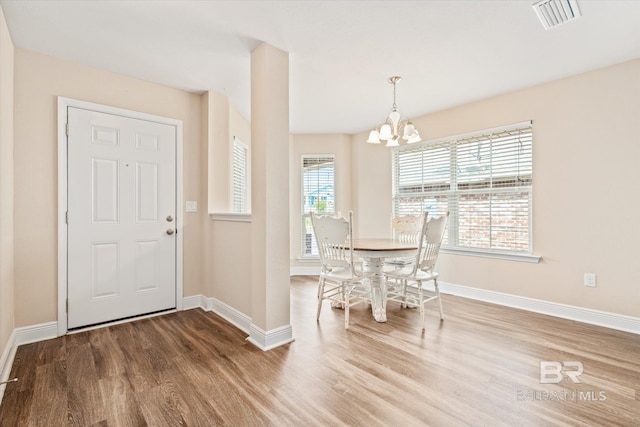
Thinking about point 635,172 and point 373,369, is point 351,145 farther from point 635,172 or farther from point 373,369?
point 373,369

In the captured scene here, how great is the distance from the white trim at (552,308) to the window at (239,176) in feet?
9.86

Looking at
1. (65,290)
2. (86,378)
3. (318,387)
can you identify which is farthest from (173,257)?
(318,387)

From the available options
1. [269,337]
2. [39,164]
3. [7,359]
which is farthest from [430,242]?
[39,164]

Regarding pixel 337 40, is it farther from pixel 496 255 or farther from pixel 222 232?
pixel 496 255

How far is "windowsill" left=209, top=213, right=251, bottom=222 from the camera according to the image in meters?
2.74

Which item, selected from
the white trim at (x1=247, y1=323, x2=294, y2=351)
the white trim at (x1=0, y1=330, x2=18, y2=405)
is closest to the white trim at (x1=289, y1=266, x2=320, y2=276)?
the white trim at (x1=247, y1=323, x2=294, y2=351)

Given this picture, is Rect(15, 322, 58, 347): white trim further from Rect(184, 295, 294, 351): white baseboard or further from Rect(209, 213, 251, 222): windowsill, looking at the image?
Rect(209, 213, 251, 222): windowsill

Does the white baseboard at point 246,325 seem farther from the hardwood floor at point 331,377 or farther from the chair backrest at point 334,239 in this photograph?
the chair backrest at point 334,239

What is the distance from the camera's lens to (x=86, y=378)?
193 cm

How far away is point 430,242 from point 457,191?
1383 millimetres

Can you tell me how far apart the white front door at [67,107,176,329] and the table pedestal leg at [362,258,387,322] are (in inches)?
82.9

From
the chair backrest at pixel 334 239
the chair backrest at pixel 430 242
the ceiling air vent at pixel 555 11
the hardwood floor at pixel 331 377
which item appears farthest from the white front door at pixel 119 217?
the ceiling air vent at pixel 555 11

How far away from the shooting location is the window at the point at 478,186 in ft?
11.1

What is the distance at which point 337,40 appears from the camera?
2.33 metres
